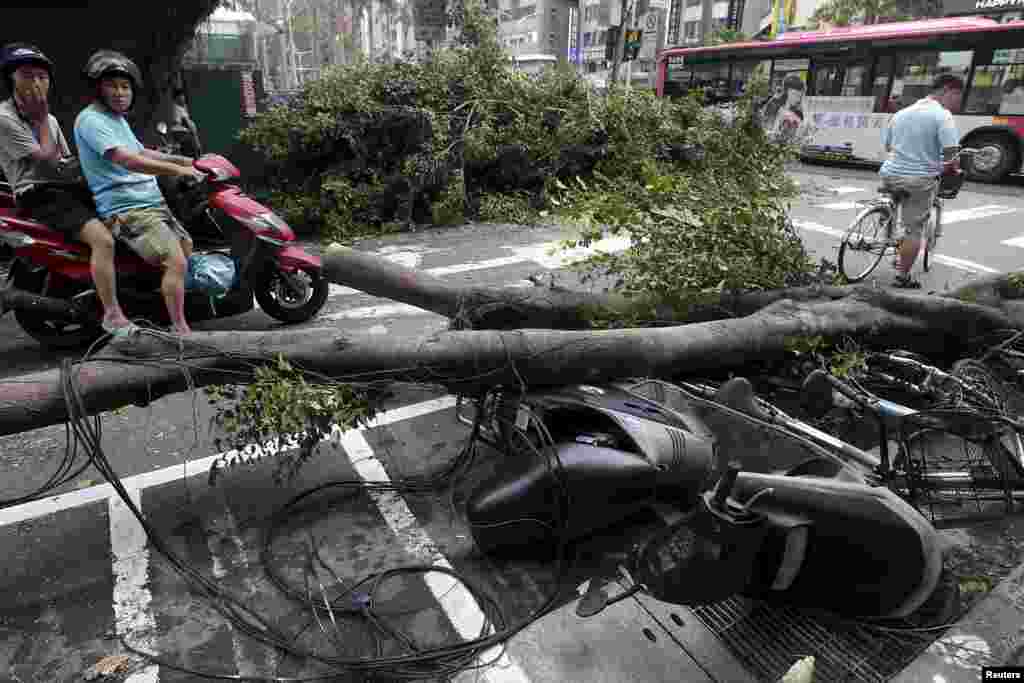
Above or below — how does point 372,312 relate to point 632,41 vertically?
below

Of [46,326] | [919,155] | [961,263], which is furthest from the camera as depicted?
[961,263]

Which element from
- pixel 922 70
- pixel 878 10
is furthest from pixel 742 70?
pixel 878 10

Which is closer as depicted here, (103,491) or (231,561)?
(231,561)

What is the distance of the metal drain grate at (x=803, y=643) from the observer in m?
2.31

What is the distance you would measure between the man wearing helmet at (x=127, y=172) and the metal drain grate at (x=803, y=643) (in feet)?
12.4

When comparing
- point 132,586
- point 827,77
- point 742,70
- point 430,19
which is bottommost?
point 132,586

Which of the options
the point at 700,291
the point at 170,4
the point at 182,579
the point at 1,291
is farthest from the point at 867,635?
the point at 170,4

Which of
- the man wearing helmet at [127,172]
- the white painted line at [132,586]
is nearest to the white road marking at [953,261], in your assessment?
the man wearing helmet at [127,172]

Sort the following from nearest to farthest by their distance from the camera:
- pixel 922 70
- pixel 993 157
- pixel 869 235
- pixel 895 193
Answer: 1. pixel 895 193
2. pixel 869 235
3. pixel 993 157
4. pixel 922 70

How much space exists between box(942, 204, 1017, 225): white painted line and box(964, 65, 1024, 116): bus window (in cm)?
320

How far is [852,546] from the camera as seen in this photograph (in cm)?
233

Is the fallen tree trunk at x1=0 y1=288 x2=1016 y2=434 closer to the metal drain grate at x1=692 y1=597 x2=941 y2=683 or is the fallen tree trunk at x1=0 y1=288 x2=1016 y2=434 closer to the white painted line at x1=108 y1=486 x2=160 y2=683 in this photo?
the white painted line at x1=108 y1=486 x2=160 y2=683

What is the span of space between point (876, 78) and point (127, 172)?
16.2m

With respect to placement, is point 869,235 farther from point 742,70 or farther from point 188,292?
point 742,70
